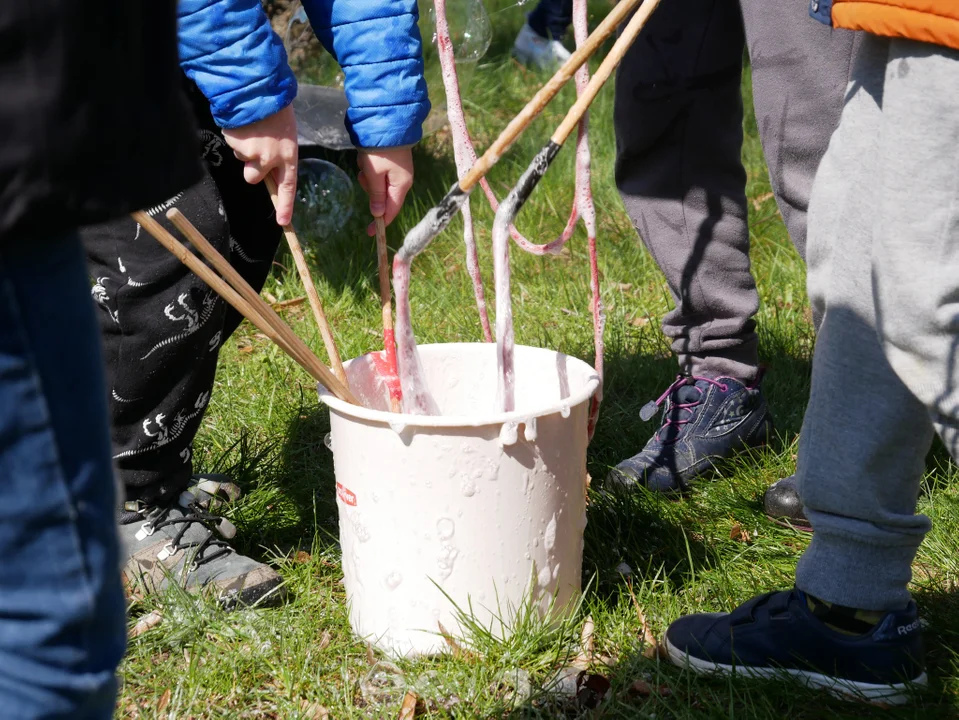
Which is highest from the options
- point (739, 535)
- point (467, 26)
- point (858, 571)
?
point (467, 26)

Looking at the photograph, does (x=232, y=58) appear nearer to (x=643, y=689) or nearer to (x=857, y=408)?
(x=857, y=408)

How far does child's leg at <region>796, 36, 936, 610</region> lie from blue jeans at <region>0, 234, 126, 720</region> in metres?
0.90

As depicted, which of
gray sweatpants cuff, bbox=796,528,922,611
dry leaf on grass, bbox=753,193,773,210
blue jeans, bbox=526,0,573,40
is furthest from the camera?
blue jeans, bbox=526,0,573,40

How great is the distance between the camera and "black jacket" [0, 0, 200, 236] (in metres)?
0.71

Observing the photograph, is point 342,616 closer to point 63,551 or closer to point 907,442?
point 907,442

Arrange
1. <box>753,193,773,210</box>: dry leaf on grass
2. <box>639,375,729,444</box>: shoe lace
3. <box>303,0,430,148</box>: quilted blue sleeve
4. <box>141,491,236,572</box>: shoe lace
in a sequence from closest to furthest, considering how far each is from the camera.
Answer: <box>303,0,430,148</box>: quilted blue sleeve < <box>141,491,236,572</box>: shoe lace < <box>639,375,729,444</box>: shoe lace < <box>753,193,773,210</box>: dry leaf on grass

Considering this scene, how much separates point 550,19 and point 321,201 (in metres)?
2.68

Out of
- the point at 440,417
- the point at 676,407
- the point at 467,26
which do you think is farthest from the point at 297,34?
the point at 440,417

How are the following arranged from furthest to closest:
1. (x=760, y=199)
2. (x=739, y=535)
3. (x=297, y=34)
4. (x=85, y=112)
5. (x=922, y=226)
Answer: (x=297, y=34)
(x=760, y=199)
(x=739, y=535)
(x=922, y=226)
(x=85, y=112)

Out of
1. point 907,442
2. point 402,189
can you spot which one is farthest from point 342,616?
point 907,442

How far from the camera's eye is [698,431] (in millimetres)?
2295

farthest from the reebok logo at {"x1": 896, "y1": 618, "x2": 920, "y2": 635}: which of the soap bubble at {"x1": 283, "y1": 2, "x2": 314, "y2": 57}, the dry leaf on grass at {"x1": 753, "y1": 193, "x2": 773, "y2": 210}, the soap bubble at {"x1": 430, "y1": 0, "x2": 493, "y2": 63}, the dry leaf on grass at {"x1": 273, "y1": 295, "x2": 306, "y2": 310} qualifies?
the soap bubble at {"x1": 283, "y1": 2, "x2": 314, "y2": 57}

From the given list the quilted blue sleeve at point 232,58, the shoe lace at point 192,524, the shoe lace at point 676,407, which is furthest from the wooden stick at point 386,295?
the shoe lace at point 676,407

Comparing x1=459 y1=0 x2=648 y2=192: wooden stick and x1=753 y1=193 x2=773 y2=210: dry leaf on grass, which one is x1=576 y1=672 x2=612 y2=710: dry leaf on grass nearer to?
x1=459 y1=0 x2=648 y2=192: wooden stick
